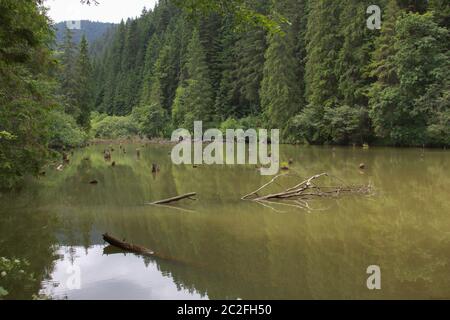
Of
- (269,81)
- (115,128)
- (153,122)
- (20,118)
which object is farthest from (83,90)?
(20,118)

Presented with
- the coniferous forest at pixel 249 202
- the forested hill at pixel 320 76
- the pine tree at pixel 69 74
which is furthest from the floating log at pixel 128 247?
the pine tree at pixel 69 74

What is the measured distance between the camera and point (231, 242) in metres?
9.50

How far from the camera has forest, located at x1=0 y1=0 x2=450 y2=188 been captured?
13055mm

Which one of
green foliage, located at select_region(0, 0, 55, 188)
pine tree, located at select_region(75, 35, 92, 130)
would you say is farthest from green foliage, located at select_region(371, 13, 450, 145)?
pine tree, located at select_region(75, 35, 92, 130)

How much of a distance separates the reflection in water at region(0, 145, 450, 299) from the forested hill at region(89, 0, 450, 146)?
3908 mm

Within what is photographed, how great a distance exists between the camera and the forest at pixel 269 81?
1305 centimetres

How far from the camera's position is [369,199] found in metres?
14.3

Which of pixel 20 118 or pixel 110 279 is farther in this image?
pixel 20 118

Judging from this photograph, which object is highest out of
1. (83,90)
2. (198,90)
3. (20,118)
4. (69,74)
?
(69,74)

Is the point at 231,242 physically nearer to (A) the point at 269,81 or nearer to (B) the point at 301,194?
(B) the point at 301,194

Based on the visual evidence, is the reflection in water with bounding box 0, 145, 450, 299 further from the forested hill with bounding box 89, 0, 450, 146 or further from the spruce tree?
the spruce tree

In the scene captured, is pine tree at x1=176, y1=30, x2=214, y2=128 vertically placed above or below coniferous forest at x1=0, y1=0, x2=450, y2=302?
above

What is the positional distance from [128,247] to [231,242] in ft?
6.73

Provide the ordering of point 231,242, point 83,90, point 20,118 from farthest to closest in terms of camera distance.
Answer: point 83,90 → point 20,118 → point 231,242
